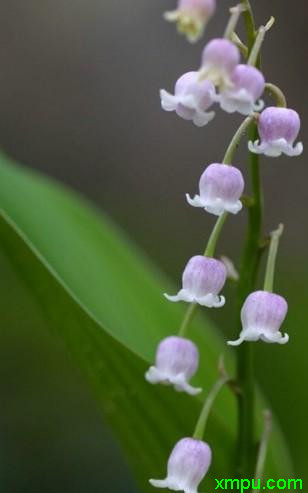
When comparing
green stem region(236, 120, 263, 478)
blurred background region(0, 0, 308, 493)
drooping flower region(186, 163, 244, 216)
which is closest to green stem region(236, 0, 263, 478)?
green stem region(236, 120, 263, 478)

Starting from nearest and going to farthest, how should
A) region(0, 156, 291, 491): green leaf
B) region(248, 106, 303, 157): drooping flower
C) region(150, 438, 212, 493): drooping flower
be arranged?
region(248, 106, 303, 157): drooping flower
region(150, 438, 212, 493): drooping flower
region(0, 156, 291, 491): green leaf

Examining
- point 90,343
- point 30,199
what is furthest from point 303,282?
point 90,343

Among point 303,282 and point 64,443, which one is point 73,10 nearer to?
point 303,282

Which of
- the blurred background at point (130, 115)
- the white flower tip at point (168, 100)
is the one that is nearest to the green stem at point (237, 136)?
the white flower tip at point (168, 100)

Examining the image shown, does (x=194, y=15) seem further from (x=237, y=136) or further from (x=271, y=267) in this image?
(x=271, y=267)

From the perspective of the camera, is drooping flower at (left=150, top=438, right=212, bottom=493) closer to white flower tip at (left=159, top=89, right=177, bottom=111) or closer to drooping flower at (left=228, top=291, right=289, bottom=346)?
drooping flower at (left=228, top=291, right=289, bottom=346)

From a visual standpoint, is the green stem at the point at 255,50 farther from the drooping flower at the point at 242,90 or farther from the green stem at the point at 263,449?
the green stem at the point at 263,449

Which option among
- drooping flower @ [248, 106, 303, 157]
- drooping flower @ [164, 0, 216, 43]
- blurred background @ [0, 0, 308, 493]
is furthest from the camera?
blurred background @ [0, 0, 308, 493]

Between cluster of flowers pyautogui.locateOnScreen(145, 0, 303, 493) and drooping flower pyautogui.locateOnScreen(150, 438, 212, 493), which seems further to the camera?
drooping flower pyautogui.locateOnScreen(150, 438, 212, 493)
